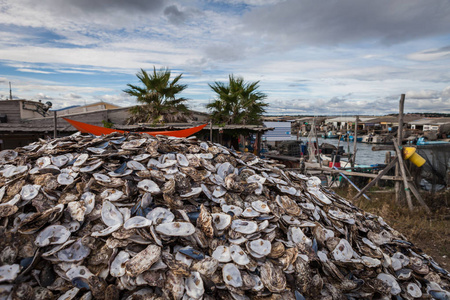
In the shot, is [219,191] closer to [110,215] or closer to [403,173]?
[110,215]

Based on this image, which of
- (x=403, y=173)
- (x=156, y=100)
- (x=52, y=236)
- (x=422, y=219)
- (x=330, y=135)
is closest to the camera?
(x=52, y=236)

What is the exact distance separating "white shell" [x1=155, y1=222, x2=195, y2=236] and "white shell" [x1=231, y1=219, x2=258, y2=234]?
1.20 ft

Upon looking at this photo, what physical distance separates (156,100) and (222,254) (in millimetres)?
9654

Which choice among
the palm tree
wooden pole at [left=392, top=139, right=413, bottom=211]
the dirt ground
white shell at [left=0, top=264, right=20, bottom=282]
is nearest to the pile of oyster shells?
white shell at [left=0, top=264, right=20, bottom=282]

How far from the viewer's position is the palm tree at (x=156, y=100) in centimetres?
1084

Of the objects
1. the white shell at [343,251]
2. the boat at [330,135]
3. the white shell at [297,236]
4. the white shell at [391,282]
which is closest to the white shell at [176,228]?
the white shell at [297,236]

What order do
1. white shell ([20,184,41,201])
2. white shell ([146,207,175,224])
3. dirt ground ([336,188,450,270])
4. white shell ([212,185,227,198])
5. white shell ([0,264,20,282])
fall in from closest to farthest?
white shell ([0,264,20,282]), white shell ([146,207,175,224]), white shell ([20,184,41,201]), white shell ([212,185,227,198]), dirt ground ([336,188,450,270])

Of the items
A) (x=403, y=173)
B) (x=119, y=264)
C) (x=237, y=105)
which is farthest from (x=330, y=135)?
(x=119, y=264)

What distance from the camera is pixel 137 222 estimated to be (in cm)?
213

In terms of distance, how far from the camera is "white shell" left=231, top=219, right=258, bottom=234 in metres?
2.27

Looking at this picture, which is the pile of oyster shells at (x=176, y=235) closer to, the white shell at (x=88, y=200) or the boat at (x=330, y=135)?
the white shell at (x=88, y=200)

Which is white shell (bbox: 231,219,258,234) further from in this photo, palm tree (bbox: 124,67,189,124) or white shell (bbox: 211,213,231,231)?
palm tree (bbox: 124,67,189,124)

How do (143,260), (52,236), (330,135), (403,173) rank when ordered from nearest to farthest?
(143,260) → (52,236) → (403,173) → (330,135)

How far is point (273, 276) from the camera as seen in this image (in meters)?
2.04
